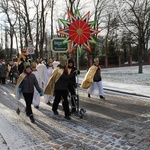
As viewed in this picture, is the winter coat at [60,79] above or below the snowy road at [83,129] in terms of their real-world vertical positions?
above

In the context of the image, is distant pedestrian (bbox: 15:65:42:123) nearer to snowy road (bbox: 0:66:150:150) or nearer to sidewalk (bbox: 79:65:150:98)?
snowy road (bbox: 0:66:150:150)

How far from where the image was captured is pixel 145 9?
25.4 m

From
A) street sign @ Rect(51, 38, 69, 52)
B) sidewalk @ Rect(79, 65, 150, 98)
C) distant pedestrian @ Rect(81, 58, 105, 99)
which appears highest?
street sign @ Rect(51, 38, 69, 52)

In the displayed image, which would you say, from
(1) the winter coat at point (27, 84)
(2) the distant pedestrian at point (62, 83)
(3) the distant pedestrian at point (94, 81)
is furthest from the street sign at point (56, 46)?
(1) the winter coat at point (27, 84)

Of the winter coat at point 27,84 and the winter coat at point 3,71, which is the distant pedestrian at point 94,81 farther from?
the winter coat at point 3,71

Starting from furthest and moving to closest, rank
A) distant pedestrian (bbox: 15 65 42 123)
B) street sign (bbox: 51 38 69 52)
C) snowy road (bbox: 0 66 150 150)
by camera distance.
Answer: street sign (bbox: 51 38 69 52), distant pedestrian (bbox: 15 65 42 123), snowy road (bbox: 0 66 150 150)

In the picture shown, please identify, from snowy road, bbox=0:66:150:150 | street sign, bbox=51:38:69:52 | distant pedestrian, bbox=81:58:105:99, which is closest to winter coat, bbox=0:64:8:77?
street sign, bbox=51:38:69:52

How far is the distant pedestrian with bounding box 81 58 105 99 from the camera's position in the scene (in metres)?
11.3

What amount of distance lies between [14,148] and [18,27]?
3334 centimetres

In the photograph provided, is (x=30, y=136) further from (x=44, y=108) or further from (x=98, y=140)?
(x=44, y=108)

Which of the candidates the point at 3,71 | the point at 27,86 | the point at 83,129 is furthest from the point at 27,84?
the point at 3,71

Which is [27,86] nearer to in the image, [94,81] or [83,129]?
[83,129]

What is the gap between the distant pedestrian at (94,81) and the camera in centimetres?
1128

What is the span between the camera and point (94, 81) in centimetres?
1147
